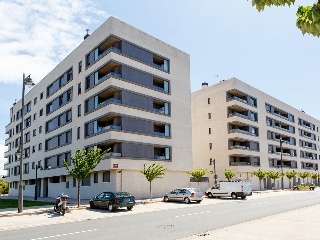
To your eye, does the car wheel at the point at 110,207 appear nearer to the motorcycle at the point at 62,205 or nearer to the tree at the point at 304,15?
the motorcycle at the point at 62,205

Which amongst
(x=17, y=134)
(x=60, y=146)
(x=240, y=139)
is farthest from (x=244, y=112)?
(x=17, y=134)

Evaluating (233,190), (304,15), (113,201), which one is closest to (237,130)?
(233,190)

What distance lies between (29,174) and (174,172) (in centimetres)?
2972

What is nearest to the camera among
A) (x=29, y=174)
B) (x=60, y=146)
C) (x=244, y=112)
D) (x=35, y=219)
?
(x=35, y=219)

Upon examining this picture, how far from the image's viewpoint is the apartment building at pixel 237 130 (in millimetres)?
58344

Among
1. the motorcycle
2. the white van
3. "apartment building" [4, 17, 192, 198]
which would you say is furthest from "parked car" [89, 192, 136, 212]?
the white van

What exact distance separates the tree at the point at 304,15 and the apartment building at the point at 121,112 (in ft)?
104

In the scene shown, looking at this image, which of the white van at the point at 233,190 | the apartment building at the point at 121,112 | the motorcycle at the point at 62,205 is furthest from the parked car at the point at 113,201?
the white van at the point at 233,190

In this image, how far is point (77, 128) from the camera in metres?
42.9

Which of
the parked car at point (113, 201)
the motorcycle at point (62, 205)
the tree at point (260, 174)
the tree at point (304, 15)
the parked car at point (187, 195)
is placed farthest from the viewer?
the tree at point (260, 174)

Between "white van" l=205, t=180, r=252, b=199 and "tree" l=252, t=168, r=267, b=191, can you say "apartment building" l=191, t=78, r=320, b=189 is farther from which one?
"white van" l=205, t=180, r=252, b=199

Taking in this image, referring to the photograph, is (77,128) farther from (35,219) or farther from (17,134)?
(17,134)

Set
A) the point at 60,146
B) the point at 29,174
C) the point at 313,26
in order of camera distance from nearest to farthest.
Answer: the point at 313,26 < the point at 60,146 < the point at 29,174

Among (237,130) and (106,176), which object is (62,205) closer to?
(106,176)
